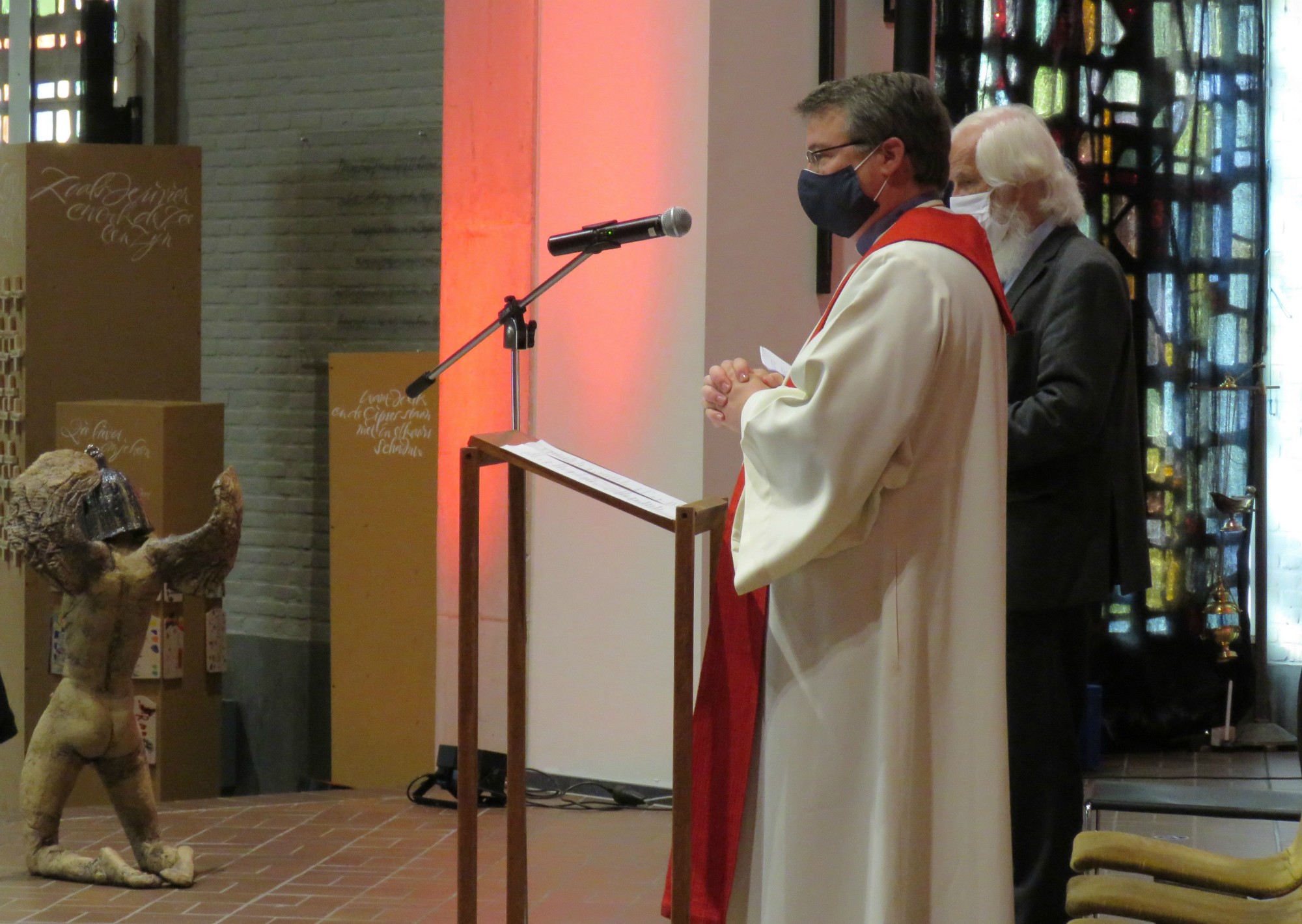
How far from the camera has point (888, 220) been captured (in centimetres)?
261

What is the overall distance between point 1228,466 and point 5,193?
16.3 feet

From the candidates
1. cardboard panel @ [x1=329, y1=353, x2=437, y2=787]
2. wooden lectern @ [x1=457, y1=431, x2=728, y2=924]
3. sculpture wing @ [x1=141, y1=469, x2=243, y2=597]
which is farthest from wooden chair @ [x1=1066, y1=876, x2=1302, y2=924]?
cardboard panel @ [x1=329, y1=353, x2=437, y2=787]

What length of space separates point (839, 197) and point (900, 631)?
0.70 meters

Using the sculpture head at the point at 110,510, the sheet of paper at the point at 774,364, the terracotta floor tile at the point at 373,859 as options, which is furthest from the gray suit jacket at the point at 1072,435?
the sculpture head at the point at 110,510

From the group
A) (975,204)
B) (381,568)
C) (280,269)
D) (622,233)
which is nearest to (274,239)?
(280,269)

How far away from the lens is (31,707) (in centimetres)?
657

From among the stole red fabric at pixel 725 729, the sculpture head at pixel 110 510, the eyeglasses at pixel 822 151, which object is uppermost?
the eyeglasses at pixel 822 151

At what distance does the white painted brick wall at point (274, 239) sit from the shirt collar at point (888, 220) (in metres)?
5.15

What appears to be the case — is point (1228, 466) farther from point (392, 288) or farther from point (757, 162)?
point (392, 288)

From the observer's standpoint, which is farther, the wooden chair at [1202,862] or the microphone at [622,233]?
the microphone at [622,233]

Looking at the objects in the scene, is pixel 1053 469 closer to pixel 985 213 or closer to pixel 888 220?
pixel 985 213

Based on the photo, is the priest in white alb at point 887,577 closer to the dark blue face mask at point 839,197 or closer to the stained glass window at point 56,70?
the dark blue face mask at point 839,197

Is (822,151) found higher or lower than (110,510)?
higher

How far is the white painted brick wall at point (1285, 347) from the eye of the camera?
19.1ft
